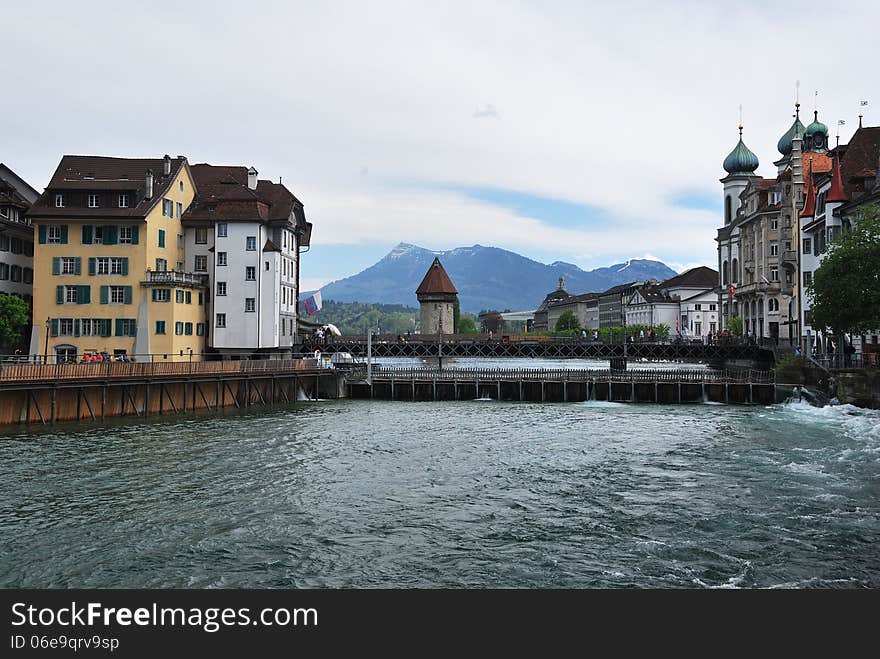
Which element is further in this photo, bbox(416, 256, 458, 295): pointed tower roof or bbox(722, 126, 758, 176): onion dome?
bbox(416, 256, 458, 295): pointed tower roof

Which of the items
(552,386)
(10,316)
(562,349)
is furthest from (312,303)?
(562,349)

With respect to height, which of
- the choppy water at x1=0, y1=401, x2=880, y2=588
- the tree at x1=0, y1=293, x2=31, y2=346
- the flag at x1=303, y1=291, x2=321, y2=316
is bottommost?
the choppy water at x1=0, y1=401, x2=880, y2=588

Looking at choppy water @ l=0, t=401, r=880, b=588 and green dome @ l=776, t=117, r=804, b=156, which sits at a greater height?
green dome @ l=776, t=117, r=804, b=156

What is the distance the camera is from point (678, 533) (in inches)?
878

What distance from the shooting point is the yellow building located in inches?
2717

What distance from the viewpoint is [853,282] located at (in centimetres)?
5334

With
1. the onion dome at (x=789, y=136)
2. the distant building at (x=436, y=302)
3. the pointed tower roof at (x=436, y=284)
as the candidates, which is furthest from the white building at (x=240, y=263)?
the distant building at (x=436, y=302)

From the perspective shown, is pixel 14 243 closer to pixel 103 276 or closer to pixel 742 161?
pixel 103 276

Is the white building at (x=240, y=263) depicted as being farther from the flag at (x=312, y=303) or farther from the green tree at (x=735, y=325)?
the green tree at (x=735, y=325)

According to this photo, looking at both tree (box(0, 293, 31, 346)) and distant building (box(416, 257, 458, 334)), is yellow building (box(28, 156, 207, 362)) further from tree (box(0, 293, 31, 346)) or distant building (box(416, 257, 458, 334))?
distant building (box(416, 257, 458, 334))

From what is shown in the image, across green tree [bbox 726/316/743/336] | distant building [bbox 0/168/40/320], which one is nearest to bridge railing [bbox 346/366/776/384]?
distant building [bbox 0/168/40/320]

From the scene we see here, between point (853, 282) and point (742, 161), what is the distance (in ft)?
305

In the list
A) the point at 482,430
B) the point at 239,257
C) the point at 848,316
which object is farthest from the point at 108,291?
the point at 848,316

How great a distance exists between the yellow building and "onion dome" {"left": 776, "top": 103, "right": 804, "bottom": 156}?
95.0m
